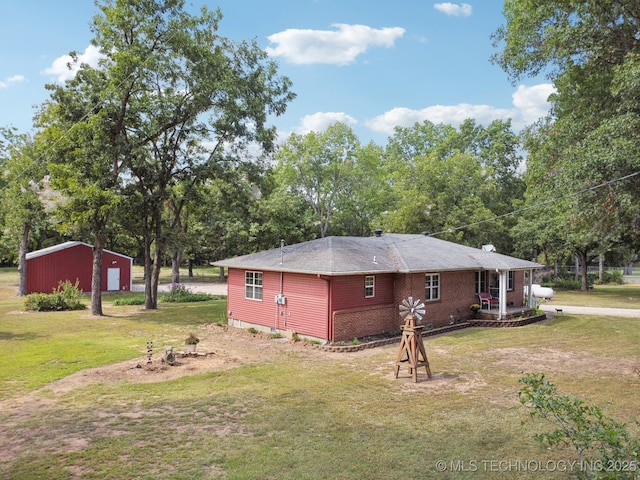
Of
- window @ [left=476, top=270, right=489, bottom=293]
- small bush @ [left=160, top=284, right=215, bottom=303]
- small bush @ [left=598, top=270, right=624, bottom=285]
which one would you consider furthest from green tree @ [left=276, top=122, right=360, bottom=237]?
small bush @ [left=598, top=270, right=624, bottom=285]

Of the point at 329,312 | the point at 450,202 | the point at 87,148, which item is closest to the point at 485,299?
the point at 329,312

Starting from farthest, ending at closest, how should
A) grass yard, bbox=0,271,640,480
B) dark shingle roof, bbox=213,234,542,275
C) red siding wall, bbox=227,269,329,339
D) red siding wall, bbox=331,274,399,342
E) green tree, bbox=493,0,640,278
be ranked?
1. dark shingle roof, bbox=213,234,542,275
2. red siding wall, bbox=227,269,329,339
3. red siding wall, bbox=331,274,399,342
4. green tree, bbox=493,0,640,278
5. grass yard, bbox=0,271,640,480

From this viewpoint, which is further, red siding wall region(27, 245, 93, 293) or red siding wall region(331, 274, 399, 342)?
red siding wall region(27, 245, 93, 293)

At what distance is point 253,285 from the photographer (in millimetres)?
18094

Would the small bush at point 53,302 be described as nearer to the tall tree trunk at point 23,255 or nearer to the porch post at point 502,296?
the tall tree trunk at point 23,255

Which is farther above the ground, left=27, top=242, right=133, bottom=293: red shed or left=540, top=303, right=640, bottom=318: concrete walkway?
left=27, top=242, right=133, bottom=293: red shed

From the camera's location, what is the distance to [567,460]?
6.54 m

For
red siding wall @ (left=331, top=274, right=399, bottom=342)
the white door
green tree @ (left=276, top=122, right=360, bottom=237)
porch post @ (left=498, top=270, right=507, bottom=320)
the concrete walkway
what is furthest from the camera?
green tree @ (left=276, top=122, right=360, bottom=237)

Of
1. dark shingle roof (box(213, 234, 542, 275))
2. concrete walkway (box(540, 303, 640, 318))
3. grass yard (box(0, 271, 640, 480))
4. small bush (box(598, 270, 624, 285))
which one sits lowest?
grass yard (box(0, 271, 640, 480))

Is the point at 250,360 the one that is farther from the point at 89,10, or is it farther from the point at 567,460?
the point at 89,10

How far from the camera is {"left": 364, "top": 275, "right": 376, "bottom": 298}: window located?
16378 mm

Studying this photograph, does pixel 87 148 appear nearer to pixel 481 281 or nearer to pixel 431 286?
pixel 431 286

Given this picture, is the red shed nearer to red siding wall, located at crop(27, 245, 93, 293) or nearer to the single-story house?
red siding wall, located at crop(27, 245, 93, 293)

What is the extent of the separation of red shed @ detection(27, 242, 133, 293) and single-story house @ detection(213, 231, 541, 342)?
59.3 ft
